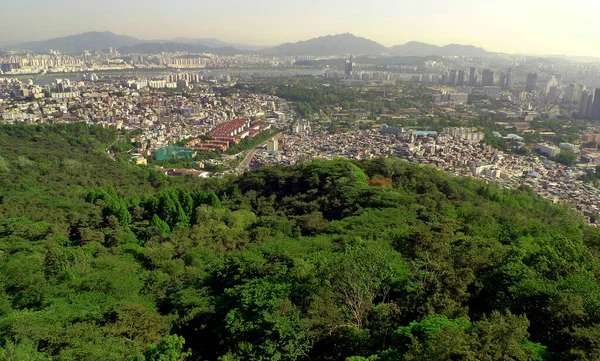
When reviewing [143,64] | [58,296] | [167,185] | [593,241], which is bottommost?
[167,185]

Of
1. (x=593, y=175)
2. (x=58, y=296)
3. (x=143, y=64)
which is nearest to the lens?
(x=58, y=296)

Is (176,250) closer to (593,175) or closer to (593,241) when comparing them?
(593,241)

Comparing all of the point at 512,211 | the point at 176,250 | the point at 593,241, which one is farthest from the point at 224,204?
the point at 593,241

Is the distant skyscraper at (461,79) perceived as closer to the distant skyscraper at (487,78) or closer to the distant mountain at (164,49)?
the distant skyscraper at (487,78)

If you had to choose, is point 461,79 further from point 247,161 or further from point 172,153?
point 172,153

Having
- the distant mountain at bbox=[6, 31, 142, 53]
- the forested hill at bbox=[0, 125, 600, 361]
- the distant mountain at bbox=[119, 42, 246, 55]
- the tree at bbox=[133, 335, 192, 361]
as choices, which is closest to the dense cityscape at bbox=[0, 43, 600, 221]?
the forested hill at bbox=[0, 125, 600, 361]

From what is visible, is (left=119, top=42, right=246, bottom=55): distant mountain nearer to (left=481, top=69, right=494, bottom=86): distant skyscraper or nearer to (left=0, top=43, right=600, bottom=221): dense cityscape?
(left=0, top=43, right=600, bottom=221): dense cityscape

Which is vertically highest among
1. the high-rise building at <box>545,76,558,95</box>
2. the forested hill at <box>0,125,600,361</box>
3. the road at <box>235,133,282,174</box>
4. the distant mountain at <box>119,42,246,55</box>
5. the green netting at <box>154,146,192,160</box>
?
the distant mountain at <box>119,42,246,55</box>
